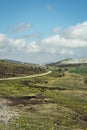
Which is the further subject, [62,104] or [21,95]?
[21,95]

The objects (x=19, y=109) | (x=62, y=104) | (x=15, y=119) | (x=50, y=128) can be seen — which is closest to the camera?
(x=50, y=128)

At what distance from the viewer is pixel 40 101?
9862cm

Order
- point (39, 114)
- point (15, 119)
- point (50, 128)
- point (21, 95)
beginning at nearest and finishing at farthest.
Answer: point (50, 128) → point (15, 119) → point (39, 114) → point (21, 95)

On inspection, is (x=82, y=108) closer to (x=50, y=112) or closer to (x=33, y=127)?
(x=50, y=112)

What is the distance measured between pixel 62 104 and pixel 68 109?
889 centimetres

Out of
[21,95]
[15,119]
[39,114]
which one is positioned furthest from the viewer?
[21,95]

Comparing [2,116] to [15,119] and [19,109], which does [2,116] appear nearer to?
[15,119]

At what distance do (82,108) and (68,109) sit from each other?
5.43 m

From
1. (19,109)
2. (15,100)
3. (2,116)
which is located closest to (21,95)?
(15,100)

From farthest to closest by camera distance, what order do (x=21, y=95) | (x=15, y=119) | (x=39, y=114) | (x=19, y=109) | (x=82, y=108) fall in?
(x=21, y=95), (x=82, y=108), (x=19, y=109), (x=39, y=114), (x=15, y=119)

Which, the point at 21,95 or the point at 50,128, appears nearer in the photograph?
the point at 50,128

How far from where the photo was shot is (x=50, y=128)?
5912cm

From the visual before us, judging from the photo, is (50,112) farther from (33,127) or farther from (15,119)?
(33,127)

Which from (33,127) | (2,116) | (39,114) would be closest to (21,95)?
(39,114)
